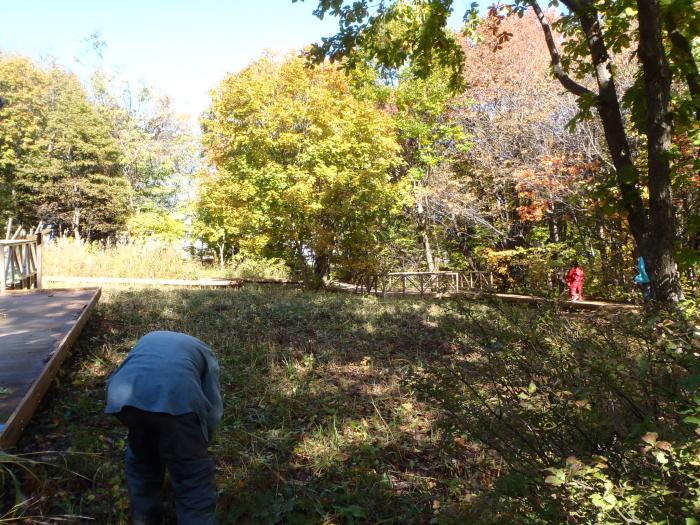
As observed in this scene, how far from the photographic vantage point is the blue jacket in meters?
2.90

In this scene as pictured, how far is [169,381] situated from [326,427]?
86.9 inches

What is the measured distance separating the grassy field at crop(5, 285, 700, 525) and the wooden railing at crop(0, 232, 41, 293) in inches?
134

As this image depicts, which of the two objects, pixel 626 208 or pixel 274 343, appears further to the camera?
pixel 274 343

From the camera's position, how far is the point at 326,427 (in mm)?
4832

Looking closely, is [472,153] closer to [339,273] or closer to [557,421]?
[339,273]

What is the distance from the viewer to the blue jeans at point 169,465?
9.65 feet

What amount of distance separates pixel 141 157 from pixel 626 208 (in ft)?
104

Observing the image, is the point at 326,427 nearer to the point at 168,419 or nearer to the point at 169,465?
the point at 169,465

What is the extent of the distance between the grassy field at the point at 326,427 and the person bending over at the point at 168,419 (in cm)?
43

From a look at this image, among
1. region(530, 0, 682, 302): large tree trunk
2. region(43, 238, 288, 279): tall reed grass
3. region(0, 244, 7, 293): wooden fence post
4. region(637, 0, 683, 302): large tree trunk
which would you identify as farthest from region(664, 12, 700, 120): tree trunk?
region(43, 238, 288, 279): tall reed grass

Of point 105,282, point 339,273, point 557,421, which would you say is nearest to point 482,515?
point 557,421

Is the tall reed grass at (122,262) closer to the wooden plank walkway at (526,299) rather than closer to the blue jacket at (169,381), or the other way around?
the wooden plank walkway at (526,299)

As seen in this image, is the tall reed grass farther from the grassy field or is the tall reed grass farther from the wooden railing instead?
the grassy field

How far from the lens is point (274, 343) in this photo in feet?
23.9
